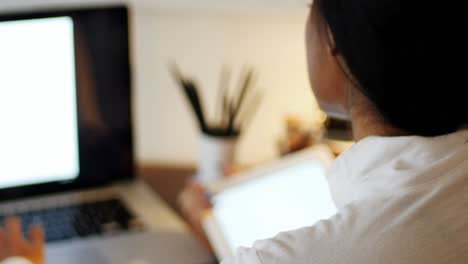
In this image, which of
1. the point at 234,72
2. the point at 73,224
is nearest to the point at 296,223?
the point at 73,224

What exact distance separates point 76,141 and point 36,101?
0.11 meters

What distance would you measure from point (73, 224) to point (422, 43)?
774 mm

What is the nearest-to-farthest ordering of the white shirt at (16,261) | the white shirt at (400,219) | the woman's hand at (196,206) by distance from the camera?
the white shirt at (400,219) < the white shirt at (16,261) < the woman's hand at (196,206)

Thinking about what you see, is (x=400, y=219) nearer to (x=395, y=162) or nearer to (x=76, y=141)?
(x=395, y=162)

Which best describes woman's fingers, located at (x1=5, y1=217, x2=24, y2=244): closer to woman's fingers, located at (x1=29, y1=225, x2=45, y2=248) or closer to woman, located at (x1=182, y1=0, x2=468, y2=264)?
woman's fingers, located at (x1=29, y1=225, x2=45, y2=248)

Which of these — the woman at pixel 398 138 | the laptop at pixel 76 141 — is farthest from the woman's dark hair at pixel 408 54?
the laptop at pixel 76 141

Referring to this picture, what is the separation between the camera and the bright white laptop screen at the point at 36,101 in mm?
1211

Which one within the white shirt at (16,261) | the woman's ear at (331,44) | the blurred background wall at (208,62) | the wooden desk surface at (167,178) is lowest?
the wooden desk surface at (167,178)

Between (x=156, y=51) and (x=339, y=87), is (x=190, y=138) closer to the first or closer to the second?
(x=156, y=51)

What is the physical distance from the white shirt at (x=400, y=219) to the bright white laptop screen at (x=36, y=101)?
2.15ft

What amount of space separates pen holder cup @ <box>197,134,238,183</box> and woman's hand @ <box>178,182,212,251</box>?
2.4 inches

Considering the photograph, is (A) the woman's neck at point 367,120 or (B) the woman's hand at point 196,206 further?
(B) the woman's hand at point 196,206

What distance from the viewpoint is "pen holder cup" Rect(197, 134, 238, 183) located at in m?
1.36

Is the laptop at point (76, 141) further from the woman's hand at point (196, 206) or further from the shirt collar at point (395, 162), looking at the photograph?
the shirt collar at point (395, 162)
